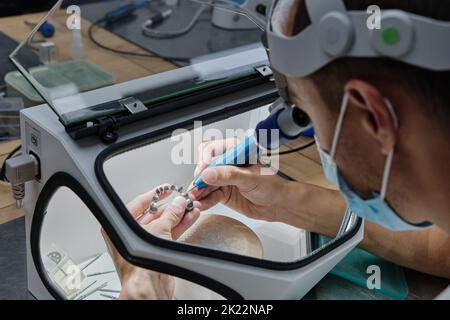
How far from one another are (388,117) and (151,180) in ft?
1.33

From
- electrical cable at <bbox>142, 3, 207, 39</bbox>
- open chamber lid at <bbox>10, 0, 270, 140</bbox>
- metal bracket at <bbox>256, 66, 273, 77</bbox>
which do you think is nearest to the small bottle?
open chamber lid at <bbox>10, 0, 270, 140</bbox>

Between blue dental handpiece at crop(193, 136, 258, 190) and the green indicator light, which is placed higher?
the green indicator light

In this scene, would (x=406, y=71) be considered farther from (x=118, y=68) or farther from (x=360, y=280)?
(x=118, y=68)

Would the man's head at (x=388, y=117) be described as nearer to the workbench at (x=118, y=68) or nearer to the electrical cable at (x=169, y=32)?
the workbench at (x=118, y=68)

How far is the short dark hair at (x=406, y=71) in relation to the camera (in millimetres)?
444

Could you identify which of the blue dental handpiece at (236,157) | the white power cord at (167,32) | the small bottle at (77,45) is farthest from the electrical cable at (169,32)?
the blue dental handpiece at (236,157)

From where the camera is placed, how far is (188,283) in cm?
63

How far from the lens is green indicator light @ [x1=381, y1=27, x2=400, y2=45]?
17.4 inches

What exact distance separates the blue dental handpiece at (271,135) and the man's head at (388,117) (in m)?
0.09

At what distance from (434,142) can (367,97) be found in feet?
0.23

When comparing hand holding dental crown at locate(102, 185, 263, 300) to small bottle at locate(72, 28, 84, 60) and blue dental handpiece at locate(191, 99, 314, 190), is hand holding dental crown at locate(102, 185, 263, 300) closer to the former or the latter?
blue dental handpiece at locate(191, 99, 314, 190)

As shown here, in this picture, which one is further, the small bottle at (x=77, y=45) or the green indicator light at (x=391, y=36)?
the small bottle at (x=77, y=45)

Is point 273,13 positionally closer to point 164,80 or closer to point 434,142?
point 434,142

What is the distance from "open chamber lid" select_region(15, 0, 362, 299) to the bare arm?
25 mm
